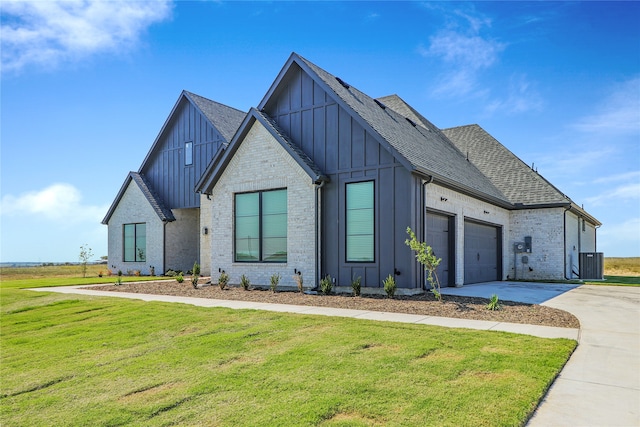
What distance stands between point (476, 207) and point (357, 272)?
6921 mm

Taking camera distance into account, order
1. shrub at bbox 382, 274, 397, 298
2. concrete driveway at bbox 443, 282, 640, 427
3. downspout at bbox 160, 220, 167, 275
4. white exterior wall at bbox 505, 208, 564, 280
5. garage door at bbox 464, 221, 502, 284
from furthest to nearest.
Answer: downspout at bbox 160, 220, 167, 275, white exterior wall at bbox 505, 208, 564, 280, garage door at bbox 464, 221, 502, 284, shrub at bbox 382, 274, 397, 298, concrete driveway at bbox 443, 282, 640, 427

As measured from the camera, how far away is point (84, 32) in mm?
11914

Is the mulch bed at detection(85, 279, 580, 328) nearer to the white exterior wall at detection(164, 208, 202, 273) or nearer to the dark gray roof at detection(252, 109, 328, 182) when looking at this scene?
the dark gray roof at detection(252, 109, 328, 182)

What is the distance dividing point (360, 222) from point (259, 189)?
400 cm

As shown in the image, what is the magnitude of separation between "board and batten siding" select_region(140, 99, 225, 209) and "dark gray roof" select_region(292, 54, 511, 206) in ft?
30.0

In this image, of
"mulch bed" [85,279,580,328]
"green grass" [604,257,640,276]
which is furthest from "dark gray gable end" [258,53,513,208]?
"green grass" [604,257,640,276]

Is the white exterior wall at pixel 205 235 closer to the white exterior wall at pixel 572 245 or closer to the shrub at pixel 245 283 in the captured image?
the shrub at pixel 245 283

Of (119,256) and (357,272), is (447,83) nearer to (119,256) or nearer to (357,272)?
(357,272)

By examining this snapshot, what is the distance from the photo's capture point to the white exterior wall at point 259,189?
1435 cm

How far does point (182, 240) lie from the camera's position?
25.1 meters

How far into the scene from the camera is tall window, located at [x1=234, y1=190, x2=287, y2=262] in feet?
49.6

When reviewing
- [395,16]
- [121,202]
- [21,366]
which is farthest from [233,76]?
[121,202]

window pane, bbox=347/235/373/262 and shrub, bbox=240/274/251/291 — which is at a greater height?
window pane, bbox=347/235/373/262

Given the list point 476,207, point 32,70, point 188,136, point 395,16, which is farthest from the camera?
point 188,136
